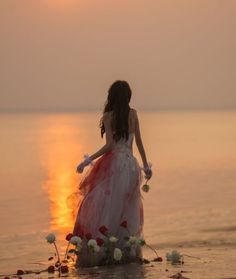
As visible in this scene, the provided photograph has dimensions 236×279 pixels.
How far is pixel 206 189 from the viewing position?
1966 cm

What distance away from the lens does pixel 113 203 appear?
9.49 m

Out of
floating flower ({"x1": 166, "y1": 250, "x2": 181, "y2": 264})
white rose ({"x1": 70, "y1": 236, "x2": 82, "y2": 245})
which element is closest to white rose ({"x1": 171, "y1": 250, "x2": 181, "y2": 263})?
floating flower ({"x1": 166, "y1": 250, "x2": 181, "y2": 264})

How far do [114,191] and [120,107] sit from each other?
36.4 inches

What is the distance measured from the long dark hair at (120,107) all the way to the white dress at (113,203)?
0.11 m

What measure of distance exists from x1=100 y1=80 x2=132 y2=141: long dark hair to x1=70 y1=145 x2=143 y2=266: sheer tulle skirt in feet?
0.57

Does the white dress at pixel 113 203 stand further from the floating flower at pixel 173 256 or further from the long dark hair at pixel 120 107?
the floating flower at pixel 173 256

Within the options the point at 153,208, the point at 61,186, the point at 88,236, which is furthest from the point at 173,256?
the point at 61,186

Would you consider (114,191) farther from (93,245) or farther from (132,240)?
(93,245)

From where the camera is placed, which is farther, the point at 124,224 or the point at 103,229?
the point at 124,224

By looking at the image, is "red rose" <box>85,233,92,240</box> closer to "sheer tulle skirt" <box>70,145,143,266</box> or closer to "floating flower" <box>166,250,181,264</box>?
"sheer tulle skirt" <box>70,145,143,266</box>

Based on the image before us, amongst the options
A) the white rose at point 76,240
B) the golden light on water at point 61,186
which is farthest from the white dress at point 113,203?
the golden light on water at point 61,186

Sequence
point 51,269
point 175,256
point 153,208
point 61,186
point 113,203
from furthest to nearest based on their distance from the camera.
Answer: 1. point 61,186
2. point 153,208
3. point 113,203
4. point 175,256
5. point 51,269

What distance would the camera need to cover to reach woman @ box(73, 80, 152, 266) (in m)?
9.41

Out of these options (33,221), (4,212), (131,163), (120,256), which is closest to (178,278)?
(120,256)
